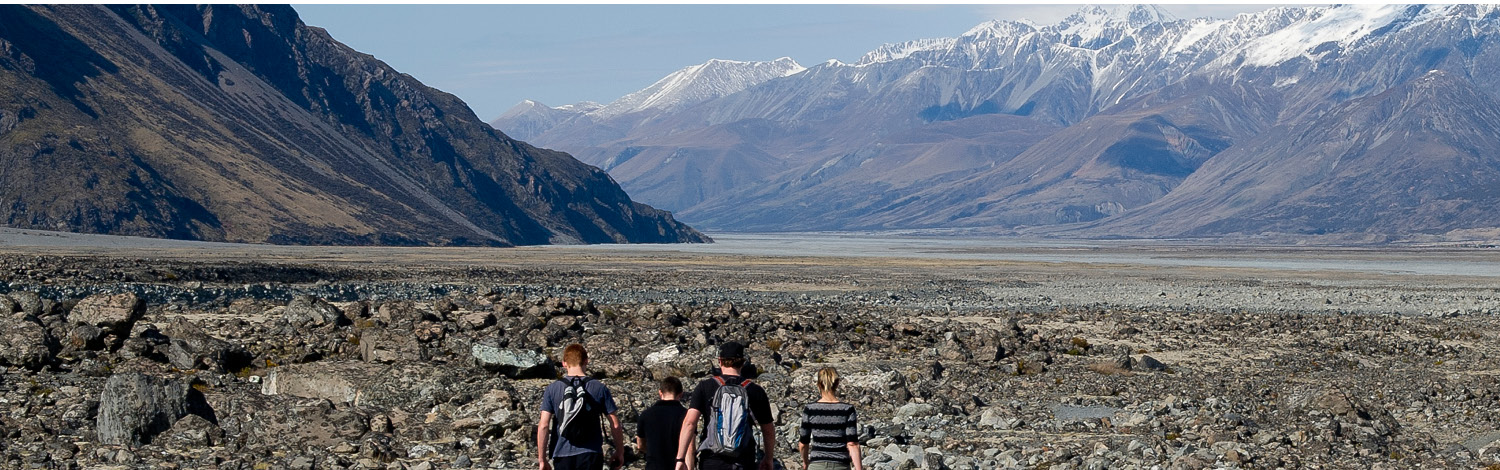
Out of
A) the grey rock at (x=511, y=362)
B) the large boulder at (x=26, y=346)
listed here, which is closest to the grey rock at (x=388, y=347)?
the grey rock at (x=511, y=362)

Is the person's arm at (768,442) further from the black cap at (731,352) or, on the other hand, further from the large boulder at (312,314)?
the large boulder at (312,314)

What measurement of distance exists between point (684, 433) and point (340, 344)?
1635 centimetres

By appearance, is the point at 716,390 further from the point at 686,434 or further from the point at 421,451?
the point at 421,451

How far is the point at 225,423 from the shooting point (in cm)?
1925

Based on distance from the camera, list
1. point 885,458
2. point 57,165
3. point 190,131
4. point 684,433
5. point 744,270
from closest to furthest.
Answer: point 684,433
point 885,458
point 744,270
point 57,165
point 190,131

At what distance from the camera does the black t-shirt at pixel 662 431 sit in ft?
43.5

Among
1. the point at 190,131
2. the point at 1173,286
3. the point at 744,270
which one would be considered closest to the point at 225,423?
the point at 1173,286

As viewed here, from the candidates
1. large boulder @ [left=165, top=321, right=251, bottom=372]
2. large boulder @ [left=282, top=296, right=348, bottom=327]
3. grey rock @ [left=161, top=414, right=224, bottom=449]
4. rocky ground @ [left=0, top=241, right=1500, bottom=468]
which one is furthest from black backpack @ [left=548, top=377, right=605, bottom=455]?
large boulder @ [left=282, top=296, right=348, bottom=327]

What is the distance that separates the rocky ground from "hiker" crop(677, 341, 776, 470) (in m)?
4.82

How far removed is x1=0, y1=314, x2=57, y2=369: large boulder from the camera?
24328 millimetres

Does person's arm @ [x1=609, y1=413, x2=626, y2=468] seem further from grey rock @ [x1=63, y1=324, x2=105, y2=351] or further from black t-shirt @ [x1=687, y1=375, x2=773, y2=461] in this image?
grey rock @ [x1=63, y1=324, x2=105, y2=351]

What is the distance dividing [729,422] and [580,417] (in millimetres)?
1418

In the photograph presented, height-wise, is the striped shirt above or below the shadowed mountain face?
below

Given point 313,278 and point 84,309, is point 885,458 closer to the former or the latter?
point 84,309
